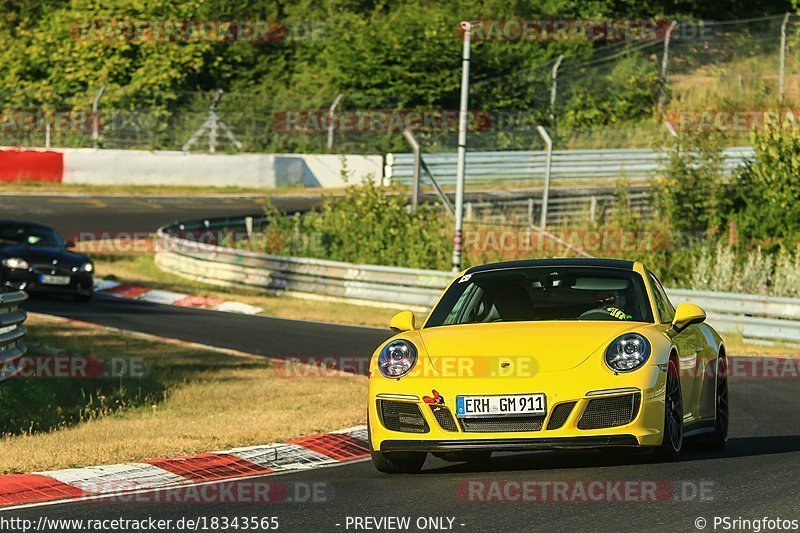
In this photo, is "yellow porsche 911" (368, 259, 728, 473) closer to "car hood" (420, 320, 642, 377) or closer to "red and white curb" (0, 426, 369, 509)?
"car hood" (420, 320, 642, 377)

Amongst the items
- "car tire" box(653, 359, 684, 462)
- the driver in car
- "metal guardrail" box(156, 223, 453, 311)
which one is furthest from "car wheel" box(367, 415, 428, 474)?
"metal guardrail" box(156, 223, 453, 311)

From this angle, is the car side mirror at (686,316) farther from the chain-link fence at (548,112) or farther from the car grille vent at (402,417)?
the chain-link fence at (548,112)

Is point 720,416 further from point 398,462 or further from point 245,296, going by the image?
point 245,296

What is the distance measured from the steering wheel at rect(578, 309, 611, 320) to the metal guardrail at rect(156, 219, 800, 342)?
1076 centimetres

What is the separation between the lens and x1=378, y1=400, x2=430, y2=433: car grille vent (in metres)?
8.46

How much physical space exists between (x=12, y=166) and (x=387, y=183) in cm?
1143

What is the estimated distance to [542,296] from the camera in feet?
32.3

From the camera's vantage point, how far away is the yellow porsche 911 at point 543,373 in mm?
8203

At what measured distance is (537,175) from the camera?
37531mm

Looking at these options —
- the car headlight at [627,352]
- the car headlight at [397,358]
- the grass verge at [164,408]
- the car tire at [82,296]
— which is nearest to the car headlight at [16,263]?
the car tire at [82,296]

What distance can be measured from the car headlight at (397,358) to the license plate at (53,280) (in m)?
16.3

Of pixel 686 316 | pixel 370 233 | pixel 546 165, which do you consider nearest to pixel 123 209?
pixel 370 233

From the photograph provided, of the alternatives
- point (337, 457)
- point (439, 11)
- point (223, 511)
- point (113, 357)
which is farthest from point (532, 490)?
point (439, 11)

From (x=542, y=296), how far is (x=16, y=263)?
15867 millimetres
